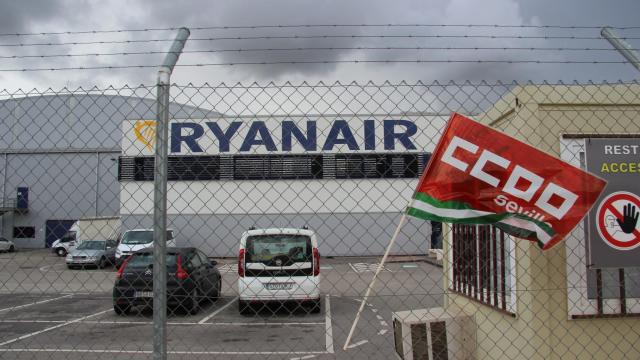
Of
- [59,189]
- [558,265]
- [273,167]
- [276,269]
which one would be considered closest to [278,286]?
[276,269]

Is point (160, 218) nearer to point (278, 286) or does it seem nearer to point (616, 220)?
point (616, 220)

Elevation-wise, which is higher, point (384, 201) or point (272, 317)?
point (384, 201)

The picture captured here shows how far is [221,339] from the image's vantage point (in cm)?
839

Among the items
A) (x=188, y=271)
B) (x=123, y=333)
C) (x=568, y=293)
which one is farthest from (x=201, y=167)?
(x=568, y=293)

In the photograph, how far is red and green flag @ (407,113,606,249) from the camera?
3.27 meters

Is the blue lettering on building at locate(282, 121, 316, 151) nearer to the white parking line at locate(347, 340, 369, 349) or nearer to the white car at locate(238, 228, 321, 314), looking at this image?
the white car at locate(238, 228, 321, 314)

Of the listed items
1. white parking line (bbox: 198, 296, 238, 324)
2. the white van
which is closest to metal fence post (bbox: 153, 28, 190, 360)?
white parking line (bbox: 198, 296, 238, 324)

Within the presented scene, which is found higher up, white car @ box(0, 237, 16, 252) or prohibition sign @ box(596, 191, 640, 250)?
prohibition sign @ box(596, 191, 640, 250)

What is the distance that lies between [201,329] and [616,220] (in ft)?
24.0

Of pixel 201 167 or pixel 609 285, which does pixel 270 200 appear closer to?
pixel 201 167

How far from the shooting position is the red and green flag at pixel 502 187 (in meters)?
3.27

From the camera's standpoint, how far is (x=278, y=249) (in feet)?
35.6

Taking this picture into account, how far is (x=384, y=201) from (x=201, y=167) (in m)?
9.60

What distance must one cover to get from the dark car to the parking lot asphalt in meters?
0.26
